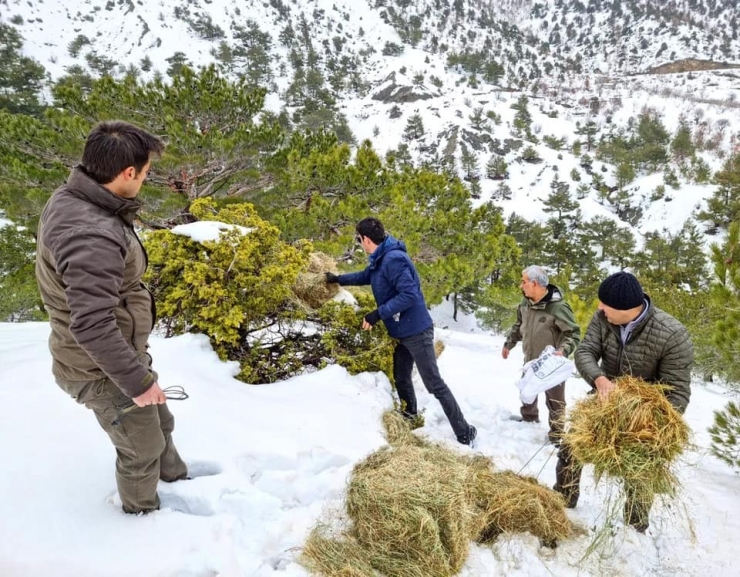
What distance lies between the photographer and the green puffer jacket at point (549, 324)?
10.8ft

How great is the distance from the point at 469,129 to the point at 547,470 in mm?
49151

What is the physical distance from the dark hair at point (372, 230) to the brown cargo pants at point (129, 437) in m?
1.95

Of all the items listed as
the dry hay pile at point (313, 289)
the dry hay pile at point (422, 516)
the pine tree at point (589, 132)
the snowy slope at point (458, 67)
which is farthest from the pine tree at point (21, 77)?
the pine tree at point (589, 132)

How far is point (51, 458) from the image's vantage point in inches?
83.1

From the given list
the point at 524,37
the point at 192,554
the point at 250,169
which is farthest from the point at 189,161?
the point at 524,37

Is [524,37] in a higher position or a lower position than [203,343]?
higher

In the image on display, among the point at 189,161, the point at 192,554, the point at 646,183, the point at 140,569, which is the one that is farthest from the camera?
the point at 646,183

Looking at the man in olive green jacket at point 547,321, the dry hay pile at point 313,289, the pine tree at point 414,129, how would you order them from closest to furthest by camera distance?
the man in olive green jacket at point 547,321, the dry hay pile at point 313,289, the pine tree at point 414,129

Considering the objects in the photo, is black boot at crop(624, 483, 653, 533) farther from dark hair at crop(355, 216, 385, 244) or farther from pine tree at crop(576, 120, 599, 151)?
pine tree at crop(576, 120, 599, 151)

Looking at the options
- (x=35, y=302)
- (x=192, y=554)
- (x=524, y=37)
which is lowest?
(x=35, y=302)

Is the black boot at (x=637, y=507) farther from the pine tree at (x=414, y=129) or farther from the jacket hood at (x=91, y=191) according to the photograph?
the pine tree at (x=414, y=129)

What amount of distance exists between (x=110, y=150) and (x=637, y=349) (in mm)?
2814

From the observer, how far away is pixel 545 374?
2805 millimetres

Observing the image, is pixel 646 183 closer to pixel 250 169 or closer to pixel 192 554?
pixel 250 169
